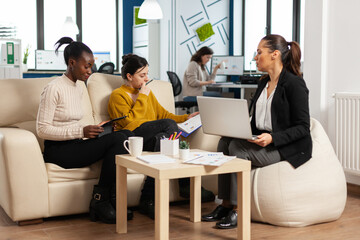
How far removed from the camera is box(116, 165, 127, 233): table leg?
2289 mm

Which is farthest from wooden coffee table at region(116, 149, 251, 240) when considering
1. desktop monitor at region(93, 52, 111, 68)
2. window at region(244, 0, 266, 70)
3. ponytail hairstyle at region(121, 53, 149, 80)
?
window at region(244, 0, 266, 70)

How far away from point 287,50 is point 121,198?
1184mm

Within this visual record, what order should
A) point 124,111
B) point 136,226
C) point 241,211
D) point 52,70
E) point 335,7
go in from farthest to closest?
point 52,70 < point 335,7 < point 124,111 < point 136,226 < point 241,211

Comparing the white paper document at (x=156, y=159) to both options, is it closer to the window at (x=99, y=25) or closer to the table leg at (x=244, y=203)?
the table leg at (x=244, y=203)

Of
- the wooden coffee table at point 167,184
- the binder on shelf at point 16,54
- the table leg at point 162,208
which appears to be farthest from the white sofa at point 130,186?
the binder on shelf at point 16,54

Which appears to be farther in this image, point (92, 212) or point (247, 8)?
point (247, 8)

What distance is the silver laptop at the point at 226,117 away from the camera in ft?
7.33

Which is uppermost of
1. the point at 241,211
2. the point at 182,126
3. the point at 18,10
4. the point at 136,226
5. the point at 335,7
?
the point at 18,10

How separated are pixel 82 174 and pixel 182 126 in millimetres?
725

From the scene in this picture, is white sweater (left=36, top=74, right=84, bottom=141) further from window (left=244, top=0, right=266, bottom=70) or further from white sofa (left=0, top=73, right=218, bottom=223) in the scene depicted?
window (left=244, top=0, right=266, bottom=70)

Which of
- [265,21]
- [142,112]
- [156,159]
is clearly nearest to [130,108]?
[142,112]

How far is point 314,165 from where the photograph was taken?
2482 millimetres

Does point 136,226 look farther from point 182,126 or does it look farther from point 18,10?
point 18,10

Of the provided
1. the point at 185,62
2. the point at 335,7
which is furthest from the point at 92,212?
the point at 185,62
